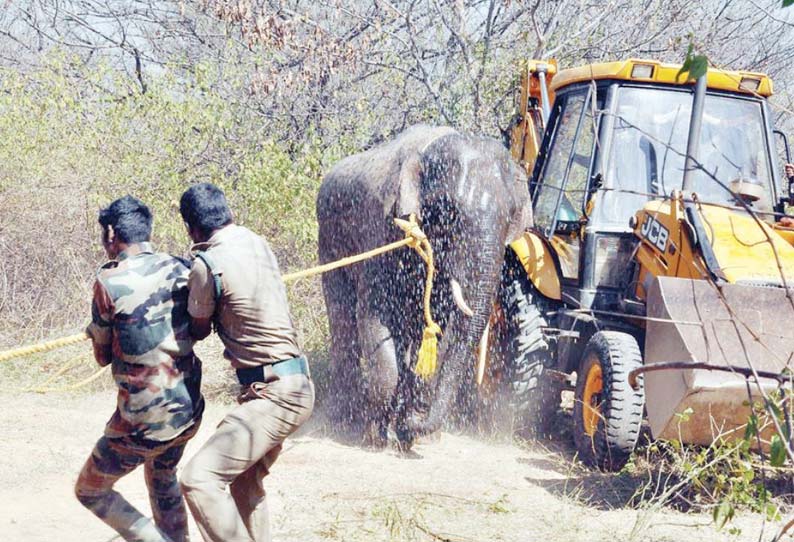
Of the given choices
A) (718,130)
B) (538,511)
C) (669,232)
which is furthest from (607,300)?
(538,511)

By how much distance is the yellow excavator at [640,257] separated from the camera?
5.97 meters

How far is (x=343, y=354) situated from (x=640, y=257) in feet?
8.93

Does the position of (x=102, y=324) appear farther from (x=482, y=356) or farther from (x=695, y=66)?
(x=482, y=356)

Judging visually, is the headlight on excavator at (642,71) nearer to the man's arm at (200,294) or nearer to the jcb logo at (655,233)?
the jcb logo at (655,233)

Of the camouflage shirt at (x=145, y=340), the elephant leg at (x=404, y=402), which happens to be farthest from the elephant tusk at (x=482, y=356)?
the camouflage shirt at (x=145, y=340)

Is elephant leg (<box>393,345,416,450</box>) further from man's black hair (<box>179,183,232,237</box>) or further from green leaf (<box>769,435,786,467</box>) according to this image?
green leaf (<box>769,435,786,467</box>)

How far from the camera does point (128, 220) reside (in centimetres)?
440

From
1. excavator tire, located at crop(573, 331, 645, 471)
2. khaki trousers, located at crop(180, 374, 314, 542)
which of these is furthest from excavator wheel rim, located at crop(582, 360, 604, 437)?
khaki trousers, located at crop(180, 374, 314, 542)

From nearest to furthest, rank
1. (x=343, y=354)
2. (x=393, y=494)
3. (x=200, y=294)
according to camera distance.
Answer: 1. (x=200, y=294)
2. (x=393, y=494)
3. (x=343, y=354)

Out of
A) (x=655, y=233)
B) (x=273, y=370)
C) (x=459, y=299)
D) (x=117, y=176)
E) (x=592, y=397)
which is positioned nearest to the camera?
(x=273, y=370)

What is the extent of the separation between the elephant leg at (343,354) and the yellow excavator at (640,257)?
3.72 feet

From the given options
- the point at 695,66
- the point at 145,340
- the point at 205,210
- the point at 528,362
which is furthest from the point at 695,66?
the point at 528,362

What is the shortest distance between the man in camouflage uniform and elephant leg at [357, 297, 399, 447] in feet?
10.4

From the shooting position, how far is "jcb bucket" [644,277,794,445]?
18.7ft
